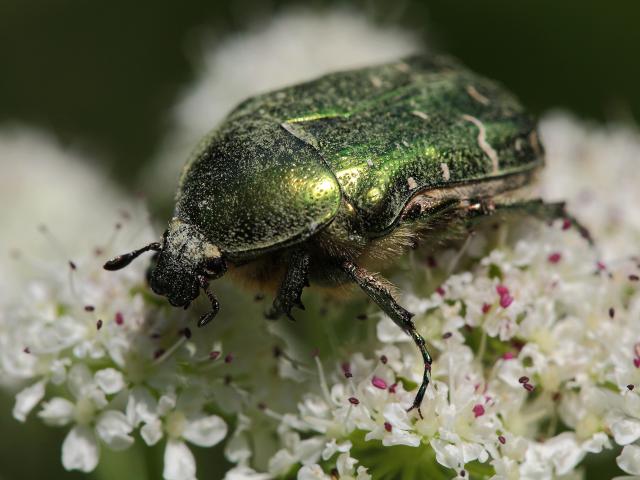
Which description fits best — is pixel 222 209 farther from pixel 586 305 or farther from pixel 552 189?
pixel 552 189

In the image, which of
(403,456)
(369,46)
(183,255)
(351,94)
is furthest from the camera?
(369,46)

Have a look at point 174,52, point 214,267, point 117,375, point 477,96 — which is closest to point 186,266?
point 214,267

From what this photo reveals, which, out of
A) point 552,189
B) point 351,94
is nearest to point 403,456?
point 351,94

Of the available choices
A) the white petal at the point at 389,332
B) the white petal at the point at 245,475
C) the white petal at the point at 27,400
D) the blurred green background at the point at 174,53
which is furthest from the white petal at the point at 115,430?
the blurred green background at the point at 174,53

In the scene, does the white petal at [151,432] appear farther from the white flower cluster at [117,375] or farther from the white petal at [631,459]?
the white petal at [631,459]

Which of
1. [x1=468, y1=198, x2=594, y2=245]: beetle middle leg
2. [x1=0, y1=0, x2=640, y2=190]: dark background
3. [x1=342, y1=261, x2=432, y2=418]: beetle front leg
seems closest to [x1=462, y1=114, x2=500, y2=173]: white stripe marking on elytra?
[x1=468, y1=198, x2=594, y2=245]: beetle middle leg

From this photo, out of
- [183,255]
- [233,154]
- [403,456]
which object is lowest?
[403,456]

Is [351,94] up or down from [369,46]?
up
